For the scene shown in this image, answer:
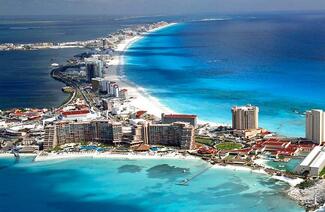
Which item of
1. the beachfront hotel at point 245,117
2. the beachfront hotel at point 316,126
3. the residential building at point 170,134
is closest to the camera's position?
the beachfront hotel at point 316,126

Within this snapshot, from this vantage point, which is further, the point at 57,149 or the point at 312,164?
the point at 57,149

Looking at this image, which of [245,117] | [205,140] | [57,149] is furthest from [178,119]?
[57,149]

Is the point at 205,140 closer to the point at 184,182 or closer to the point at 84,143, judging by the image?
the point at 184,182

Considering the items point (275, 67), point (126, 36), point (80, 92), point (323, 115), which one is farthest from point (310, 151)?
point (126, 36)

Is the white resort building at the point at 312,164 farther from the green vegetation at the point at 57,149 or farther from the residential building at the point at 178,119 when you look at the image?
the green vegetation at the point at 57,149

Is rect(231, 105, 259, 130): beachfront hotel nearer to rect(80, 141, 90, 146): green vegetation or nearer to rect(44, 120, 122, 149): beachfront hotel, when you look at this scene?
rect(44, 120, 122, 149): beachfront hotel

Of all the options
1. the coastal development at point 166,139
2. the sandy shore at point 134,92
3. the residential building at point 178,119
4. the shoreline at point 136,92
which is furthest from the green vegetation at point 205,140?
the sandy shore at point 134,92

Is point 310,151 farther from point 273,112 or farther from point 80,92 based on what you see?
point 80,92
